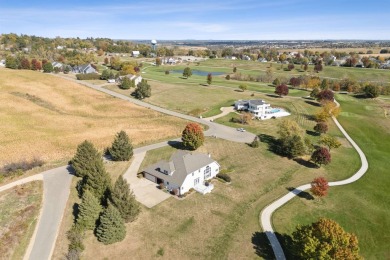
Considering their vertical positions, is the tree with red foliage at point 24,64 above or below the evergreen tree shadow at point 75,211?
above

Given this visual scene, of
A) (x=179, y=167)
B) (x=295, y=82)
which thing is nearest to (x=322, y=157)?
(x=179, y=167)

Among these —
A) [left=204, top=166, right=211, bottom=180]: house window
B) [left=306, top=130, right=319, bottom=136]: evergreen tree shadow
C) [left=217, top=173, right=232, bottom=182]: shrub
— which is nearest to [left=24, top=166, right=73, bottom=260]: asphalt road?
[left=204, top=166, right=211, bottom=180]: house window

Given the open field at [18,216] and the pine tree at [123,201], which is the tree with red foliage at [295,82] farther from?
the open field at [18,216]

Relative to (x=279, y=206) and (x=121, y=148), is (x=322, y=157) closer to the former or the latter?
(x=279, y=206)

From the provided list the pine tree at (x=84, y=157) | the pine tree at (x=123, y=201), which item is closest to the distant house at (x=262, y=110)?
the pine tree at (x=84, y=157)

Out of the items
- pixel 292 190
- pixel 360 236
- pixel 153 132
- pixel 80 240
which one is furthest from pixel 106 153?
pixel 360 236

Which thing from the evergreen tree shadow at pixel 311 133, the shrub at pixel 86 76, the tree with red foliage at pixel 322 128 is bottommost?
the evergreen tree shadow at pixel 311 133
